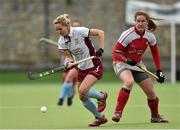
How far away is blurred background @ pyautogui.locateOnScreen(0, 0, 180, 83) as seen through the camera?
31766mm

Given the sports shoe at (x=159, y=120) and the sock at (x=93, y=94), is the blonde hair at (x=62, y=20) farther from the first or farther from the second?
the sports shoe at (x=159, y=120)

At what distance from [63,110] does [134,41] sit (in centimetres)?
349

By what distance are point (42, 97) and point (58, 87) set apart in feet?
13.9

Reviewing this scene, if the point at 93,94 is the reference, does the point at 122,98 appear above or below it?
below

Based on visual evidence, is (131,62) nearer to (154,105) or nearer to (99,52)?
(99,52)

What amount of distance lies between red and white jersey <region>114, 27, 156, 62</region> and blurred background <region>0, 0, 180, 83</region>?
59.0ft

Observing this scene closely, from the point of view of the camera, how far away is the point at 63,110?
16.5 metres

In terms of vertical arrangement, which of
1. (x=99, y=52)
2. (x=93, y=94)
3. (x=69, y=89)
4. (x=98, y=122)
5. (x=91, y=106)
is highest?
(x=69, y=89)

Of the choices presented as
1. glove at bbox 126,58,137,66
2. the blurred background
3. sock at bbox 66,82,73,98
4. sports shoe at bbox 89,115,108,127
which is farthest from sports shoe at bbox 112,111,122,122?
the blurred background

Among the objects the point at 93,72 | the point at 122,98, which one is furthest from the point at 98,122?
the point at 93,72

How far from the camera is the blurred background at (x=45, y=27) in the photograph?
31.8 metres

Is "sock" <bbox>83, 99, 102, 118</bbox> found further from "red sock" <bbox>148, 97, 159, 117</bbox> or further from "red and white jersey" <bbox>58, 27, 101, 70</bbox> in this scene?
"red sock" <bbox>148, 97, 159, 117</bbox>

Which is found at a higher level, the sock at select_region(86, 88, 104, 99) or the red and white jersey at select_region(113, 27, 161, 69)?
the red and white jersey at select_region(113, 27, 161, 69)

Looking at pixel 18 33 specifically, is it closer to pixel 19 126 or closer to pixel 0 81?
pixel 0 81
